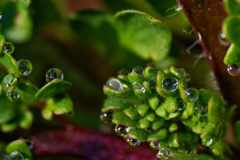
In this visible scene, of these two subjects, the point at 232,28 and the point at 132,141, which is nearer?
the point at 232,28

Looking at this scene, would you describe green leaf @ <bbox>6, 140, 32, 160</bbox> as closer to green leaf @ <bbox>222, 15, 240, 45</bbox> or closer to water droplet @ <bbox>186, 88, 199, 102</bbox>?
water droplet @ <bbox>186, 88, 199, 102</bbox>

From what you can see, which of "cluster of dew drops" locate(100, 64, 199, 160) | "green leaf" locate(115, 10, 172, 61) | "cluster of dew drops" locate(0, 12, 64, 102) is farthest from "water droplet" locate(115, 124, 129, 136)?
"green leaf" locate(115, 10, 172, 61)

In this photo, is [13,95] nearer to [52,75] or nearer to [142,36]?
[52,75]

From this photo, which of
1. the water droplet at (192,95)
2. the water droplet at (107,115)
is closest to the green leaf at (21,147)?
the water droplet at (107,115)

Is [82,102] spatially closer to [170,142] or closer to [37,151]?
[37,151]

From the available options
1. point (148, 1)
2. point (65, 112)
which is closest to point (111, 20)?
point (148, 1)

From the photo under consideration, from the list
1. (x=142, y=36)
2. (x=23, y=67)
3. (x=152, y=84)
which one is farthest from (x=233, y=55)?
(x=23, y=67)

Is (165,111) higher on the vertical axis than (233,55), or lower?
lower
